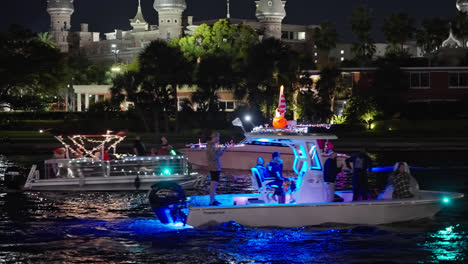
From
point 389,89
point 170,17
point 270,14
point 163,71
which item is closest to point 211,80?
point 163,71

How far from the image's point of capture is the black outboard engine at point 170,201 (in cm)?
2039

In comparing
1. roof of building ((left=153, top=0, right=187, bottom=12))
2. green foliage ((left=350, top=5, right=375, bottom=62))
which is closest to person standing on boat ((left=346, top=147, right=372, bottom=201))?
green foliage ((left=350, top=5, right=375, bottom=62))

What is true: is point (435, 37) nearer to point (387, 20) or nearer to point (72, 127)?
point (387, 20)

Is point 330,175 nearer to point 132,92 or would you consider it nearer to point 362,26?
point 132,92

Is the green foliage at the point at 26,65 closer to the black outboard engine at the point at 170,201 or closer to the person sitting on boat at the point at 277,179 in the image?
the black outboard engine at the point at 170,201

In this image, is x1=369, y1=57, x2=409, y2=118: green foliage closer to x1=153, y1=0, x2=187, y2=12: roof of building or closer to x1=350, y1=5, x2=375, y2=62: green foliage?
x1=350, y1=5, x2=375, y2=62: green foliage

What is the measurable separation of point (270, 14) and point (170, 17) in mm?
22618

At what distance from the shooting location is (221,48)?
102062 mm

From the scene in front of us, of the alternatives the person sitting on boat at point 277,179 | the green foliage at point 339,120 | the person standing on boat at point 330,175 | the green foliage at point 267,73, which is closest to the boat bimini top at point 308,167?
the person standing on boat at point 330,175

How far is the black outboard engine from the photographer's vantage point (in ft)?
66.9

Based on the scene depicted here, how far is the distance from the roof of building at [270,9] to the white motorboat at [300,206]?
157 metres

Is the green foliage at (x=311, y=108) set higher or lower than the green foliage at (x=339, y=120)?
higher

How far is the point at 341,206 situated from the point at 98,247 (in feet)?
20.2

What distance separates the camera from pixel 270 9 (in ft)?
579
